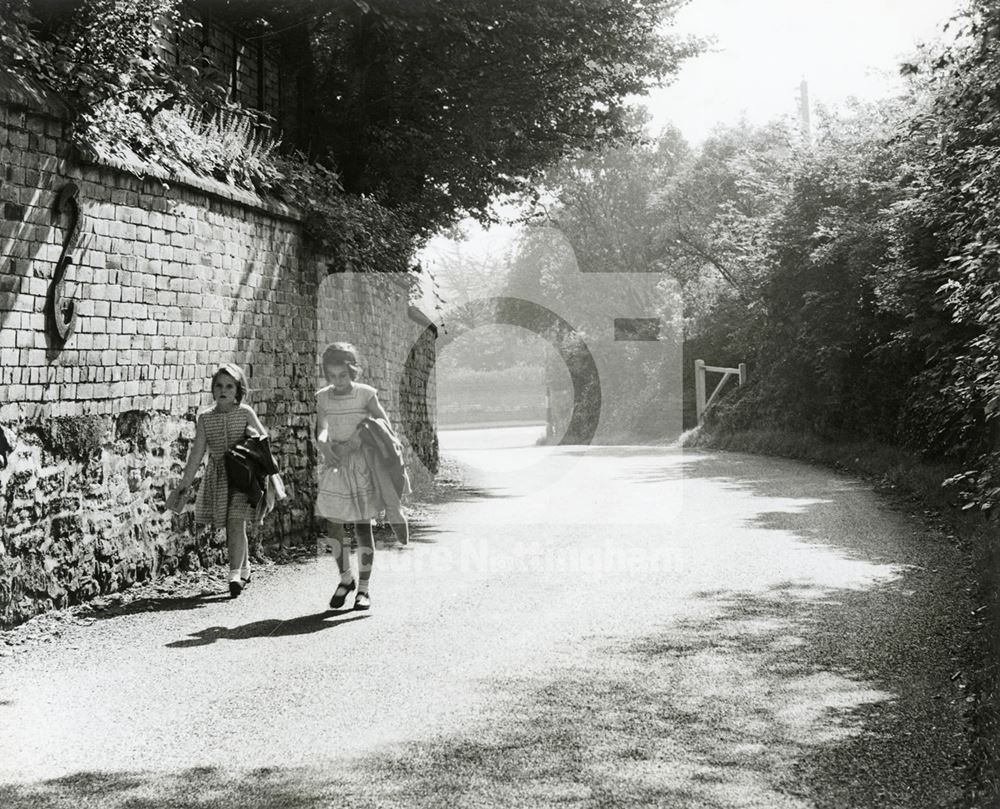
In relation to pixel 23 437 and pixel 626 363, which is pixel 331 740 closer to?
pixel 23 437

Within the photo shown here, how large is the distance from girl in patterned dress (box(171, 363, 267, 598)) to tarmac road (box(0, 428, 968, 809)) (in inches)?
17.6

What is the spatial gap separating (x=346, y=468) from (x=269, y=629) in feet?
4.15

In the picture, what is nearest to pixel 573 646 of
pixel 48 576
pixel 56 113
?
pixel 48 576

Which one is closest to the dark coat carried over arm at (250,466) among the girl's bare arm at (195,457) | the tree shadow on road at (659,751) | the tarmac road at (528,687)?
the girl's bare arm at (195,457)

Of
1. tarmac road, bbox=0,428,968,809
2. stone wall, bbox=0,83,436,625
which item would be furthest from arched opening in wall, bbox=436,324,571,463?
tarmac road, bbox=0,428,968,809

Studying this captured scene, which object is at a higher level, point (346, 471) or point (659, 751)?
point (346, 471)

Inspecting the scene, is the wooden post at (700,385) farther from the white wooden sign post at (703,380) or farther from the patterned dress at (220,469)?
the patterned dress at (220,469)

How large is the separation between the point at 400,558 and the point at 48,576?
11.2 feet

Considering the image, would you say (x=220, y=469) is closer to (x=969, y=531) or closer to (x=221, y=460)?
(x=221, y=460)

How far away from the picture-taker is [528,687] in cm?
546

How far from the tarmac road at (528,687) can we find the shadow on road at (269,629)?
3cm

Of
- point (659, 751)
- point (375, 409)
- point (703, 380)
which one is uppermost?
point (703, 380)

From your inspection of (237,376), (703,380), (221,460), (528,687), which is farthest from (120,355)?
→ (703,380)

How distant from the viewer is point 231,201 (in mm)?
9828
